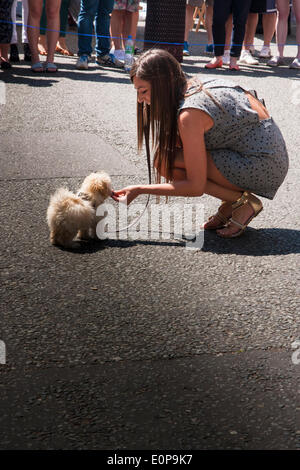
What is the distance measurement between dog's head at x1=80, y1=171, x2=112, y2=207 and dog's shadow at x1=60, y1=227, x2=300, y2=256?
26cm

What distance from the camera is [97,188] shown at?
148 inches

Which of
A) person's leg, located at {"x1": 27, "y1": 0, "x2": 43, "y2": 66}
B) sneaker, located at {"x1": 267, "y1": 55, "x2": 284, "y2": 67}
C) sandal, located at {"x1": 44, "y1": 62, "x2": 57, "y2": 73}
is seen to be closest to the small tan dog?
person's leg, located at {"x1": 27, "y1": 0, "x2": 43, "y2": 66}

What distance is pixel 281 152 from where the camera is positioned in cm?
392

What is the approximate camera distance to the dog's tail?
11.9 feet

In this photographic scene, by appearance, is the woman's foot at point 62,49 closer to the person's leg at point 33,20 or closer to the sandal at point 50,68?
the sandal at point 50,68

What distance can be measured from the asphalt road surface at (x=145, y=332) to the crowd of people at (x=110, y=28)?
3.77 meters

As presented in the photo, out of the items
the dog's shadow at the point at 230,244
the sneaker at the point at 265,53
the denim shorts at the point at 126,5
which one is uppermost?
the sneaker at the point at 265,53

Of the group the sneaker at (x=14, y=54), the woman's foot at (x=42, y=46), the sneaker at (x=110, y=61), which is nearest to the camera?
the sneaker at (x=14, y=54)

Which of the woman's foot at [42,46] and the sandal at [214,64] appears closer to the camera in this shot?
the sandal at [214,64]

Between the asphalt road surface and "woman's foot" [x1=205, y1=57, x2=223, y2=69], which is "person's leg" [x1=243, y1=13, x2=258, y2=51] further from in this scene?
the asphalt road surface

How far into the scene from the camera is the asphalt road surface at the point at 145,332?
2.32m

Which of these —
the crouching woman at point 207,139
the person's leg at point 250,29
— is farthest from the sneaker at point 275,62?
the crouching woman at point 207,139

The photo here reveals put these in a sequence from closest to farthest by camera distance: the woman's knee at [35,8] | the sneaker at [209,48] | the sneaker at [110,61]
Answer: the woman's knee at [35,8]
the sneaker at [110,61]
the sneaker at [209,48]
